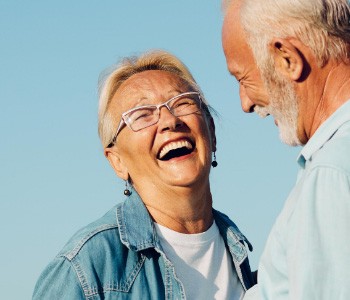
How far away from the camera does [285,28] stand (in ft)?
12.8

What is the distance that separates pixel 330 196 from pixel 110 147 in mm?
3486

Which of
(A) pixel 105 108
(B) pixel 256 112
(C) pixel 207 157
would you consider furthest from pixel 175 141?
(B) pixel 256 112

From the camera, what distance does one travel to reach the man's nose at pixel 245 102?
14.4 feet

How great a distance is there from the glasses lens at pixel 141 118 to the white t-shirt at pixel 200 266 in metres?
0.69

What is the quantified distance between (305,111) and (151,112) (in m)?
2.62

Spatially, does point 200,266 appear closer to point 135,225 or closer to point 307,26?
point 135,225

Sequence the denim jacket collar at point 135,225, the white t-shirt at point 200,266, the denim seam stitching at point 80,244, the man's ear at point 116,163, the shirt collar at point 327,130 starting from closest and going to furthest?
1. the shirt collar at point 327,130
2. the denim seam stitching at point 80,244
3. the denim jacket collar at point 135,225
4. the white t-shirt at point 200,266
5. the man's ear at point 116,163

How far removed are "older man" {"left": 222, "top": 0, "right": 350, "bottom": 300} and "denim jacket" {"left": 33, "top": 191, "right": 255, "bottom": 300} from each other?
193 centimetres

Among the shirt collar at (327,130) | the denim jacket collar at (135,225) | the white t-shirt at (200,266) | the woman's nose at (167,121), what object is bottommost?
the white t-shirt at (200,266)

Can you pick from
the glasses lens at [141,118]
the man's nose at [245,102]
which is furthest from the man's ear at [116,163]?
the man's nose at [245,102]

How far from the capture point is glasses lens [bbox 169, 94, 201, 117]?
6.48 meters

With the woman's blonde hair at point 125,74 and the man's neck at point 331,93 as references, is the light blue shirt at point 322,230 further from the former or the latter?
the woman's blonde hair at point 125,74

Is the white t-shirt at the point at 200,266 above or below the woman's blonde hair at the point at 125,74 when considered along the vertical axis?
below

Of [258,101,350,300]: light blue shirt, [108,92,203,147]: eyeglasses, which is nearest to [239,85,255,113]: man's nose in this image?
[258,101,350,300]: light blue shirt
